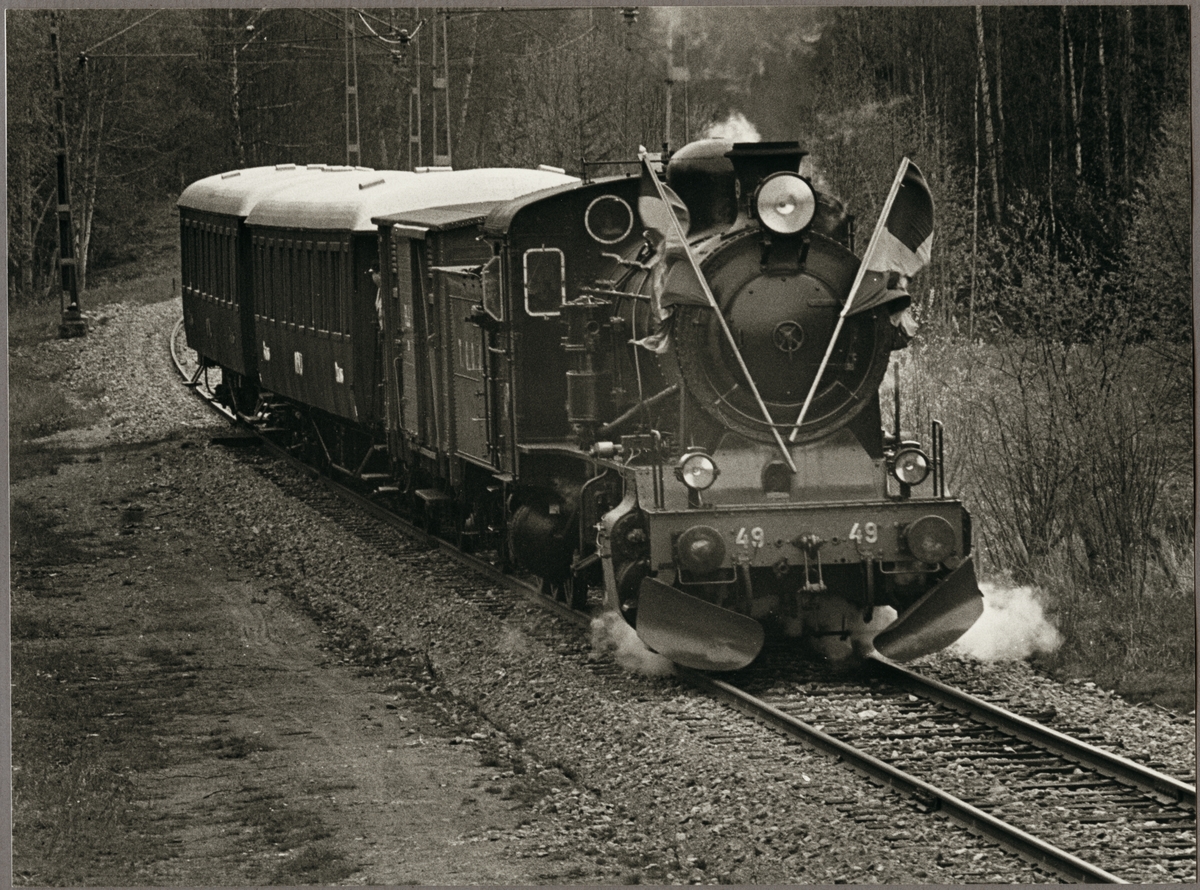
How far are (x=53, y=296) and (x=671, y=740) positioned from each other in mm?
7297

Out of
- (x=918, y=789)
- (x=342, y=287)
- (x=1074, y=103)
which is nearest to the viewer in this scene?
(x=918, y=789)

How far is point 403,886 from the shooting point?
6.84 metres

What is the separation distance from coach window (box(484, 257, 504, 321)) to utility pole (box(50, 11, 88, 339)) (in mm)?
2601

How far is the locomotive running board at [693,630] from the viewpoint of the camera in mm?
8883

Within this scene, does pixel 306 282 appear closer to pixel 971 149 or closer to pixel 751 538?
pixel 971 149

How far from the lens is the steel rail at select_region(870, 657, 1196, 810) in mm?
7406

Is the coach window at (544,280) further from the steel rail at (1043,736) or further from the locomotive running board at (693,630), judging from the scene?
the steel rail at (1043,736)

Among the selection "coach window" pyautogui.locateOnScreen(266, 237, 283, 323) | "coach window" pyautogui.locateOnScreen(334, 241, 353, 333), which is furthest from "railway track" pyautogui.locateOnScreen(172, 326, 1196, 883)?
"coach window" pyautogui.locateOnScreen(266, 237, 283, 323)


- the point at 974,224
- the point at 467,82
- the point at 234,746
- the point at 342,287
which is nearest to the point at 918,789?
the point at 234,746

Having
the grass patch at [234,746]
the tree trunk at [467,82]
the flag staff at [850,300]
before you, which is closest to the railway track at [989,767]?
the flag staff at [850,300]

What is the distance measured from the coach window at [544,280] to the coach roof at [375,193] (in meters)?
1.75

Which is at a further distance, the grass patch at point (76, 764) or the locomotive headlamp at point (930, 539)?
the locomotive headlamp at point (930, 539)

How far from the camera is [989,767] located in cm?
786

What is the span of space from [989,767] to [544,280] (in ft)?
14.1
